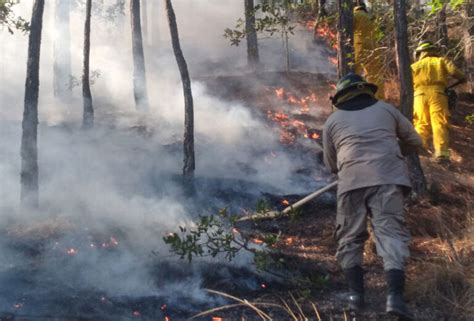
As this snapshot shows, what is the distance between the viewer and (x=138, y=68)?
14.8 m

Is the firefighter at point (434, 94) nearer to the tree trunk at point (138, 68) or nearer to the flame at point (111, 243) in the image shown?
the flame at point (111, 243)

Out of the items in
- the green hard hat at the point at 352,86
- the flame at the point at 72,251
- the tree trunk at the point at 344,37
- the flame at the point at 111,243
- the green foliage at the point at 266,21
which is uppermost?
the green foliage at the point at 266,21

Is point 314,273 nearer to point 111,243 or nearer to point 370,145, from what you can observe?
point 370,145

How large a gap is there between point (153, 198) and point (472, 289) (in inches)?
200

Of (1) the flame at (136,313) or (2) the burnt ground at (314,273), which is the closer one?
(2) the burnt ground at (314,273)

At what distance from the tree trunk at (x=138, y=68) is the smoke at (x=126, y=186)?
43 cm

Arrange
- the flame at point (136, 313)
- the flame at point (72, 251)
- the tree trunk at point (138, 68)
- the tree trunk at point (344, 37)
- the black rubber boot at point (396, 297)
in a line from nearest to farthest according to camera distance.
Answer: the black rubber boot at point (396, 297) → the flame at point (136, 313) → the flame at point (72, 251) → the tree trunk at point (344, 37) → the tree trunk at point (138, 68)

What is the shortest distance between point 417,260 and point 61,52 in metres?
19.5

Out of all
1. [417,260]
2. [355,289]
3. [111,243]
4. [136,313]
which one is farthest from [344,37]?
[136,313]

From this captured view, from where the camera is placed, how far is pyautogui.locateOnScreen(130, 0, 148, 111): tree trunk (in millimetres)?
14328

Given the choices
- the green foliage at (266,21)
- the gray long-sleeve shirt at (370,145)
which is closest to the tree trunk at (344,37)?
the gray long-sleeve shirt at (370,145)

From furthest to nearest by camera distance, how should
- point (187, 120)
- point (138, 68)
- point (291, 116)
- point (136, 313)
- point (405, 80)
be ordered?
point (138, 68)
point (291, 116)
point (187, 120)
point (405, 80)
point (136, 313)

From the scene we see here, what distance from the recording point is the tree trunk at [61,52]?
2066 centimetres

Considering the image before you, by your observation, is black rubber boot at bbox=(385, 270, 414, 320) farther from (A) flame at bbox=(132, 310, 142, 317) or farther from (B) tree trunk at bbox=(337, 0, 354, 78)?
(B) tree trunk at bbox=(337, 0, 354, 78)
